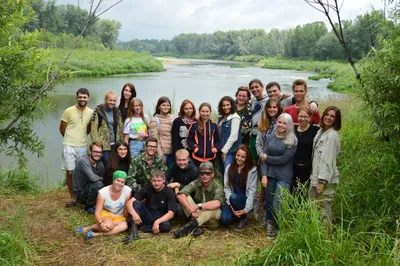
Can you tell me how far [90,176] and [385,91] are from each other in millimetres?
2906

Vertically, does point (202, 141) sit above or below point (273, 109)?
below

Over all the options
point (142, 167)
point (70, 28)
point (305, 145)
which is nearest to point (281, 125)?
point (305, 145)

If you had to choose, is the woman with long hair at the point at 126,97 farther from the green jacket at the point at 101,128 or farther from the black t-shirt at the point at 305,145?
the black t-shirt at the point at 305,145

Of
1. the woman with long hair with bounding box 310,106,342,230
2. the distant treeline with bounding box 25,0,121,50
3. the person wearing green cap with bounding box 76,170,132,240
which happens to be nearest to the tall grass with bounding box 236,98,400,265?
the woman with long hair with bounding box 310,106,342,230

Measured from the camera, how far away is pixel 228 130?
418cm

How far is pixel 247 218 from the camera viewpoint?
392cm

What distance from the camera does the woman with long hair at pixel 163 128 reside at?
4324 millimetres

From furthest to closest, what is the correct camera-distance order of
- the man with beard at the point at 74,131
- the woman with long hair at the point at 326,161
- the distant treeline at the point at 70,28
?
the distant treeline at the point at 70,28 < the man with beard at the point at 74,131 < the woman with long hair at the point at 326,161

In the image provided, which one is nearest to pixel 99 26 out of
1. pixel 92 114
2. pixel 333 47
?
pixel 333 47

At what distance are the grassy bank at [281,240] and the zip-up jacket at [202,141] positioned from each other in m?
0.83

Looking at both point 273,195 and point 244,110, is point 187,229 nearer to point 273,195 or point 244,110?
point 273,195

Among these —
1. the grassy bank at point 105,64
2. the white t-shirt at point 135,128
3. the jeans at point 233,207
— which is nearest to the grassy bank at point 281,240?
the jeans at point 233,207

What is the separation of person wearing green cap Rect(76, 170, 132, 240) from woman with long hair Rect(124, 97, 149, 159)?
1.80ft

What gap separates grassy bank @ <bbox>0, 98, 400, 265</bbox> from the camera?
2.74m
